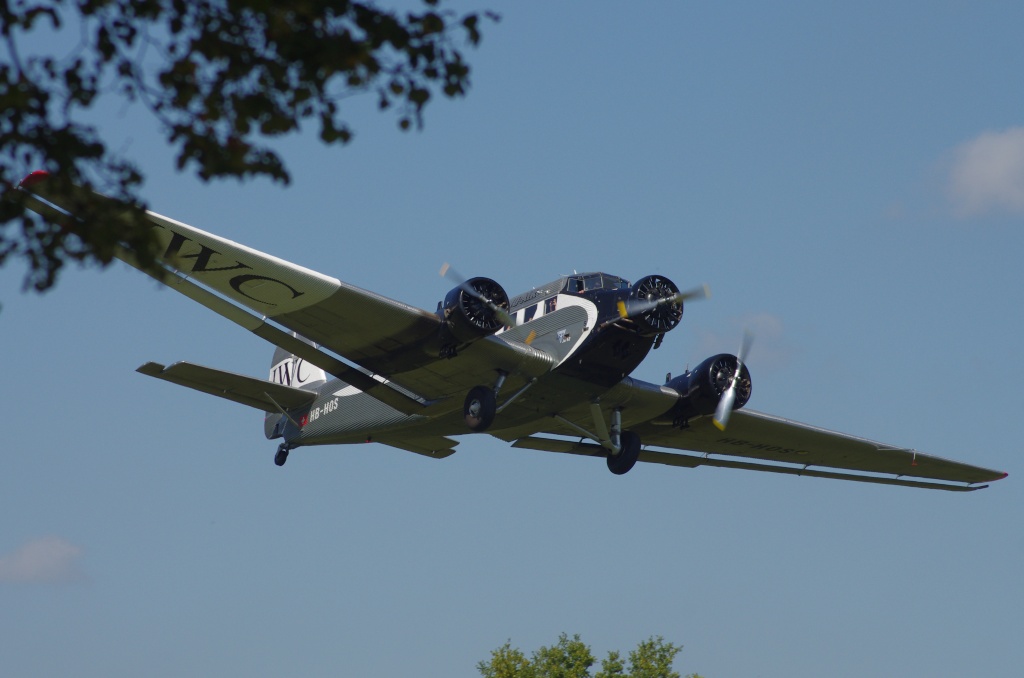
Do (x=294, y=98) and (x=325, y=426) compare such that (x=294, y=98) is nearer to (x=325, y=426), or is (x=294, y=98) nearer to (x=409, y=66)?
(x=409, y=66)

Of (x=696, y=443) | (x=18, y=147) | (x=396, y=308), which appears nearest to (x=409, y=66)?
(x=18, y=147)

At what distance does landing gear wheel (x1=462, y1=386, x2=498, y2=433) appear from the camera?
25.5 meters

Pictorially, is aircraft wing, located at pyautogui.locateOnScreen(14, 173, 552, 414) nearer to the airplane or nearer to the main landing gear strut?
the airplane

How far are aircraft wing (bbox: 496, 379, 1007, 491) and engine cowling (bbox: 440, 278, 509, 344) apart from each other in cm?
467

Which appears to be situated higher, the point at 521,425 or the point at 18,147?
the point at 521,425

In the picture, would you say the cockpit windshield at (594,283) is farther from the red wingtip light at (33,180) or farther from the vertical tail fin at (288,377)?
the red wingtip light at (33,180)

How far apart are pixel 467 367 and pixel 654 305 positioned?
409 centimetres

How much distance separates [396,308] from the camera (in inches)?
974

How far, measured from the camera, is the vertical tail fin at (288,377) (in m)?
31.6

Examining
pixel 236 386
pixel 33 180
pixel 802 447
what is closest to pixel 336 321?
pixel 236 386

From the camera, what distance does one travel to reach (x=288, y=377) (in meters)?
32.8

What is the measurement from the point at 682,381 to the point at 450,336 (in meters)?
6.99

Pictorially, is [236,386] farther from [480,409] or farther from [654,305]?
[654,305]

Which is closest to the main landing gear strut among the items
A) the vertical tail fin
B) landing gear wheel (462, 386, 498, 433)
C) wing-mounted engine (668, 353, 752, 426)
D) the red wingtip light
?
wing-mounted engine (668, 353, 752, 426)
